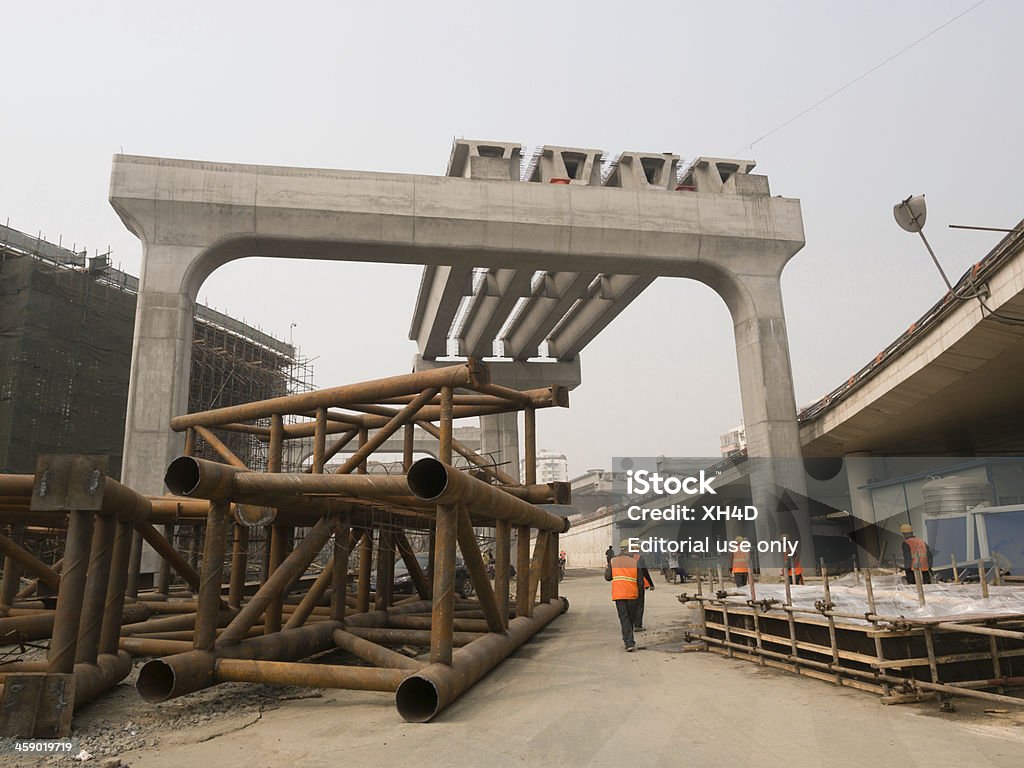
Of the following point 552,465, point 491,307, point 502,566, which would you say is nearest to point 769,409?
point 502,566

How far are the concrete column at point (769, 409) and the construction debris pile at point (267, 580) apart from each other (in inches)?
405

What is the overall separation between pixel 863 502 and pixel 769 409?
984 cm

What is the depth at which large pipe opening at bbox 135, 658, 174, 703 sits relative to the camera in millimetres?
6238

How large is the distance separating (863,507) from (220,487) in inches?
1039

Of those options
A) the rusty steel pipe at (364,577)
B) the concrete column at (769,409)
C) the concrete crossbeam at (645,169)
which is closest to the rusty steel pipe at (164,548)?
the rusty steel pipe at (364,577)

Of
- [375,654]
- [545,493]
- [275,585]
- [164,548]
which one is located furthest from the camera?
[545,493]

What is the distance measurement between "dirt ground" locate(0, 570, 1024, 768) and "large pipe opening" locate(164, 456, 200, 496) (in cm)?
216

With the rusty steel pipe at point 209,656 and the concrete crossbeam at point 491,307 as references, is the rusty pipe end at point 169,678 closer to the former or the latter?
the rusty steel pipe at point 209,656

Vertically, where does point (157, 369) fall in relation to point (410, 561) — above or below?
above

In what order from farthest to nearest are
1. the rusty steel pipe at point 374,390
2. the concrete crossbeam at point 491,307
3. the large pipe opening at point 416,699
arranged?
the concrete crossbeam at point 491,307 < the rusty steel pipe at point 374,390 < the large pipe opening at point 416,699

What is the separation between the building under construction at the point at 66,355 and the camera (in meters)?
24.1

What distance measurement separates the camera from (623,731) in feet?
18.9

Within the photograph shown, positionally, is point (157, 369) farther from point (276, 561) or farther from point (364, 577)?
point (276, 561)

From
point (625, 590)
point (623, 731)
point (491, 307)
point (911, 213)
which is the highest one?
point (491, 307)
